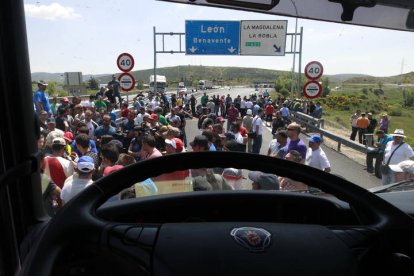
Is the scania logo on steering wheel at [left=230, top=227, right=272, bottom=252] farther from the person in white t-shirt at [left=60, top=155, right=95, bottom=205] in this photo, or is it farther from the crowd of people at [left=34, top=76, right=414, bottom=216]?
the person in white t-shirt at [left=60, top=155, right=95, bottom=205]

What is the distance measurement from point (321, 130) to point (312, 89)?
5.99 feet

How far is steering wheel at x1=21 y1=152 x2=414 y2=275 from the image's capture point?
1.18 m

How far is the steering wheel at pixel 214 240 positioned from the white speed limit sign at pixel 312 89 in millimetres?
12079

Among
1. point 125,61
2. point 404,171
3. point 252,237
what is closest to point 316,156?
point 404,171

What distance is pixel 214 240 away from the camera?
126 cm

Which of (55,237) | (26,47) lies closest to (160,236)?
(55,237)

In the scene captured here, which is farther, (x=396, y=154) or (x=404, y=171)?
(x=396, y=154)

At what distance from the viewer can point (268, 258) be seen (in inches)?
47.3

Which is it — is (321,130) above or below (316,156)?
below

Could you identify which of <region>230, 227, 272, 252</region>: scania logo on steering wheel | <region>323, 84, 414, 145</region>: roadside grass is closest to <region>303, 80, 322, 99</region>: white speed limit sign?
<region>230, 227, 272, 252</region>: scania logo on steering wheel

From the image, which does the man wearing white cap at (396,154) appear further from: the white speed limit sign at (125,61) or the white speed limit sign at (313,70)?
the white speed limit sign at (125,61)

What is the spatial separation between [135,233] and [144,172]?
0.30 metres

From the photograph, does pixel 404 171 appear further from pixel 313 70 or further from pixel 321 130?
pixel 321 130

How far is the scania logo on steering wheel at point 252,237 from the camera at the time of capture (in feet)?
4.06
